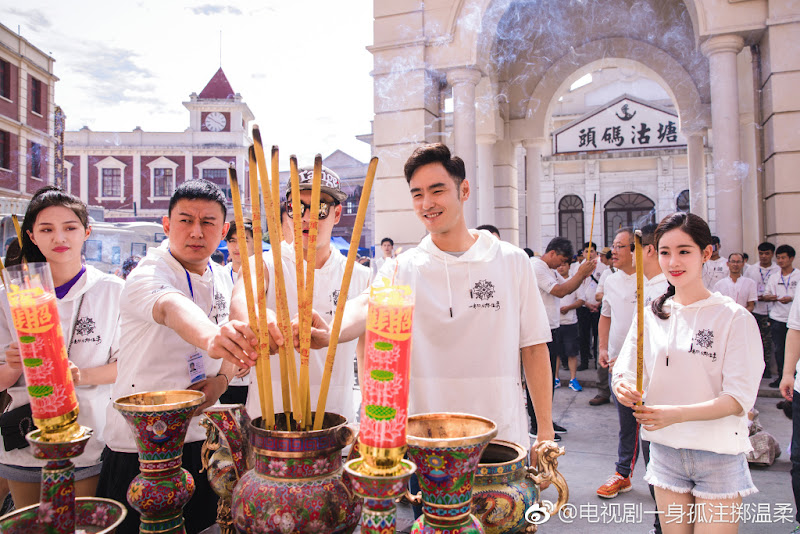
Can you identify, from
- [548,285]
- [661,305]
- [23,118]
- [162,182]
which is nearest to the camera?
[661,305]

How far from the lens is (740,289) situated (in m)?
6.29

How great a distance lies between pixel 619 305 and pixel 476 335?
2649mm

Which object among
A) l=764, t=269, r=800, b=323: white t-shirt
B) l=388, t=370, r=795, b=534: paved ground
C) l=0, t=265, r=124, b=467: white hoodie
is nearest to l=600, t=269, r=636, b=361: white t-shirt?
l=388, t=370, r=795, b=534: paved ground

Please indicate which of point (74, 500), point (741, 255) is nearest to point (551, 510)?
point (74, 500)

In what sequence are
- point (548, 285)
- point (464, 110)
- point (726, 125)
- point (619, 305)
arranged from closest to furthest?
point (619, 305)
point (548, 285)
point (726, 125)
point (464, 110)

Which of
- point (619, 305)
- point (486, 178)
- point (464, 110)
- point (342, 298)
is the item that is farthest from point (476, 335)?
point (486, 178)

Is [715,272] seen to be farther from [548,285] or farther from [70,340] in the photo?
[70,340]

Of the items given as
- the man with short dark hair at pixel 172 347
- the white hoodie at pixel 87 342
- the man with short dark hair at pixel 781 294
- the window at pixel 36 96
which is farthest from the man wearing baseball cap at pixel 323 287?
the window at pixel 36 96

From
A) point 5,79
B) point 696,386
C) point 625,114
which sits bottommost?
point 696,386

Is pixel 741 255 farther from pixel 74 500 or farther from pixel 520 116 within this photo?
pixel 74 500

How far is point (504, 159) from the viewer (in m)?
8.85

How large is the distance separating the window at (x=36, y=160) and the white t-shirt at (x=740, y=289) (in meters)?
18.9

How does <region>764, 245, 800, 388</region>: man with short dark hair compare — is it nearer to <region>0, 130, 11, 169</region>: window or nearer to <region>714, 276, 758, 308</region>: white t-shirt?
<region>714, 276, 758, 308</region>: white t-shirt

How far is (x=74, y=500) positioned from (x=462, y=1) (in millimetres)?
6607
